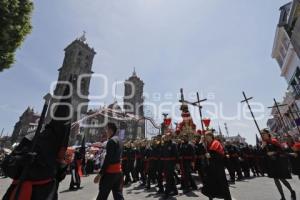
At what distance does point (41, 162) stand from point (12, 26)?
8.14 meters

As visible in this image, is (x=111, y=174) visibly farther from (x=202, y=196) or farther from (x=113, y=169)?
(x=202, y=196)

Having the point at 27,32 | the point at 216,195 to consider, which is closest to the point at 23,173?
the point at 216,195

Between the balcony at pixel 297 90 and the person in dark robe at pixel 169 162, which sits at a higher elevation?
the balcony at pixel 297 90

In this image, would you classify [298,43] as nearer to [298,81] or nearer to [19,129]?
[298,81]

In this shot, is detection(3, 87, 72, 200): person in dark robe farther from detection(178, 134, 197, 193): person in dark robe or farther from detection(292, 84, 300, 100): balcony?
detection(292, 84, 300, 100): balcony

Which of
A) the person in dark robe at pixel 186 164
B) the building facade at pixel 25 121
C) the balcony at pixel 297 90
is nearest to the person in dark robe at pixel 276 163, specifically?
the person in dark robe at pixel 186 164

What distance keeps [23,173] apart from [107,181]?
2420 mm

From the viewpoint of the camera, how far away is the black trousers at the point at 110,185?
424cm

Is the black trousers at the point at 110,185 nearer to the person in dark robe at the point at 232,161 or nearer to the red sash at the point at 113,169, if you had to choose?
the red sash at the point at 113,169

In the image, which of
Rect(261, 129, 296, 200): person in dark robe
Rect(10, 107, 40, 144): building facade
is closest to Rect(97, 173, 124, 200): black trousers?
Rect(261, 129, 296, 200): person in dark robe

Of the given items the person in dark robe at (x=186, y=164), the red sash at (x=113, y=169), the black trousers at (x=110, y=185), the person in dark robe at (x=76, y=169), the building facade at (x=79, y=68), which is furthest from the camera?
the building facade at (x=79, y=68)

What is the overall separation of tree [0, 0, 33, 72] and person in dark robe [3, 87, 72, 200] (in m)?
7.40

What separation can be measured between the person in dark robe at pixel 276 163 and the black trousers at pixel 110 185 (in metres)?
4.82

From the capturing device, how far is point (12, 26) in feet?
26.3
